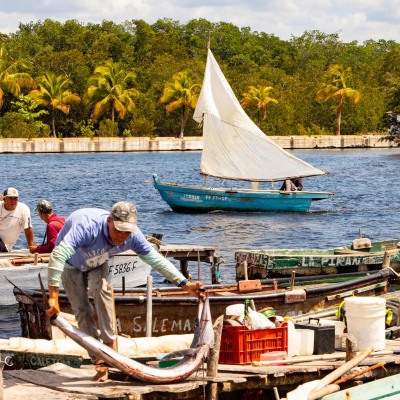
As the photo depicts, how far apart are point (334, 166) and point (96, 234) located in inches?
3257

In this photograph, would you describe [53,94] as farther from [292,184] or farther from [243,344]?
[243,344]

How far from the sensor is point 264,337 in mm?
12789

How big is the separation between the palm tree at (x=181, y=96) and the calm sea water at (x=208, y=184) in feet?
29.3

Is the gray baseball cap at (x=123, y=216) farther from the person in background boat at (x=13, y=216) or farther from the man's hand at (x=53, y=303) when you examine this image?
the person in background boat at (x=13, y=216)

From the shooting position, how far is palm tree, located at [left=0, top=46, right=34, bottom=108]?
114869 millimetres

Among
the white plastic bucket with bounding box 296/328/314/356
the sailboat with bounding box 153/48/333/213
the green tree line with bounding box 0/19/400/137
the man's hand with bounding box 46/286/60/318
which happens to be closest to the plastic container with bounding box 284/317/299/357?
the white plastic bucket with bounding box 296/328/314/356

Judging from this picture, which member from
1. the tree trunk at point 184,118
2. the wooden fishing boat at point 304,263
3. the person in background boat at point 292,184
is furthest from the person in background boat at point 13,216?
the tree trunk at point 184,118

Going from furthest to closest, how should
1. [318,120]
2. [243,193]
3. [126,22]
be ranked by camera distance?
[126,22] < [318,120] < [243,193]

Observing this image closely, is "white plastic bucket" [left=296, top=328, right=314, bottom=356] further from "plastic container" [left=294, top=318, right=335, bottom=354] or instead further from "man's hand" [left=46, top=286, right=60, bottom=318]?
"man's hand" [left=46, top=286, right=60, bottom=318]

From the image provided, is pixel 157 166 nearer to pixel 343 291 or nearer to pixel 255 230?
pixel 255 230

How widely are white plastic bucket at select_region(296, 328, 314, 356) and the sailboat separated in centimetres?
3322

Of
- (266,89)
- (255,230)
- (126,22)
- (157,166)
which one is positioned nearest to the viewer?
(255,230)

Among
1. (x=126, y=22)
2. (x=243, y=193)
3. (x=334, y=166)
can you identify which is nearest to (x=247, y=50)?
(x=126, y=22)

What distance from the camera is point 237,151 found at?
1869 inches
